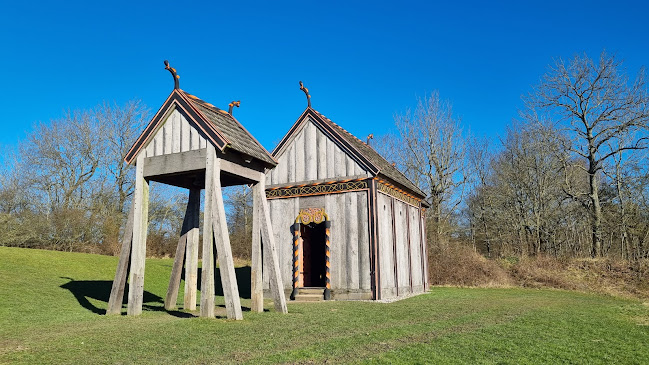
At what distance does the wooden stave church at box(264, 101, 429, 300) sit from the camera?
16.5 meters

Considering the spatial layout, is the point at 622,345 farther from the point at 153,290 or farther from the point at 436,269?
the point at 436,269

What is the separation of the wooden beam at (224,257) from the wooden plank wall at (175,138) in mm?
876

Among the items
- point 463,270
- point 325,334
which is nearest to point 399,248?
point 463,270

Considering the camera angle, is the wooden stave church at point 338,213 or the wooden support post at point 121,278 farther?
the wooden stave church at point 338,213

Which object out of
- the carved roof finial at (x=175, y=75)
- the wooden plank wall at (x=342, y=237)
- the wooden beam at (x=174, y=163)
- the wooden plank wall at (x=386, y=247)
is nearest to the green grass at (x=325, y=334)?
the wooden beam at (x=174, y=163)

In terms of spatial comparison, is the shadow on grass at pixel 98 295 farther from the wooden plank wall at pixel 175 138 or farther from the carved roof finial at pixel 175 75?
the carved roof finial at pixel 175 75

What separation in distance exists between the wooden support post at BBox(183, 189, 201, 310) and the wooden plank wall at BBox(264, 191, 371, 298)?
234 inches

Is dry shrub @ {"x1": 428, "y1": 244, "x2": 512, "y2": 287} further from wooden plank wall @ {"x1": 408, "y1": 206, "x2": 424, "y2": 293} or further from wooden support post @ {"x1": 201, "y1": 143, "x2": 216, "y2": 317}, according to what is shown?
wooden support post @ {"x1": 201, "y1": 143, "x2": 216, "y2": 317}

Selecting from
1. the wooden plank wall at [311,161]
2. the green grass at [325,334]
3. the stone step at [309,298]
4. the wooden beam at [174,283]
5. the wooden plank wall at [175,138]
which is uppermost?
the wooden plank wall at [311,161]

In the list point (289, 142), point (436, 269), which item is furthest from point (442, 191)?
point (289, 142)

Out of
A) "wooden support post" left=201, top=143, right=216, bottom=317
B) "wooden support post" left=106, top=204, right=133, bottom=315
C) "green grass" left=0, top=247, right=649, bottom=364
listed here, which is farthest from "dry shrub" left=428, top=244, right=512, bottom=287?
"wooden support post" left=106, top=204, right=133, bottom=315

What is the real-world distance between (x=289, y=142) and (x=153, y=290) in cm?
800

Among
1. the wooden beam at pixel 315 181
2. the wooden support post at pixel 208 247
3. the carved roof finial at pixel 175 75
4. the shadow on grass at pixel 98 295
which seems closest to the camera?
the wooden support post at pixel 208 247

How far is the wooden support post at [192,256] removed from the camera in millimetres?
11562
